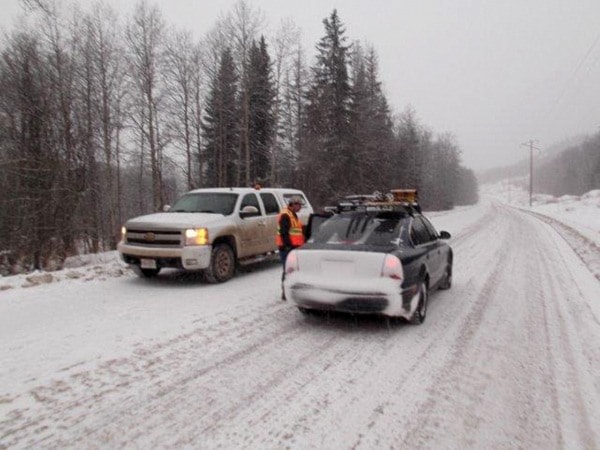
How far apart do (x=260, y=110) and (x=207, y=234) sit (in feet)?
81.4

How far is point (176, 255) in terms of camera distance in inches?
319

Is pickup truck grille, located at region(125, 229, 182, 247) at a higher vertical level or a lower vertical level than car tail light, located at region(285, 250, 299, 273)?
higher

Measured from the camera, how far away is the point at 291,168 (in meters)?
35.1

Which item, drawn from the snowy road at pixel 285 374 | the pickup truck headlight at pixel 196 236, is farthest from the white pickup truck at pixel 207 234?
the snowy road at pixel 285 374

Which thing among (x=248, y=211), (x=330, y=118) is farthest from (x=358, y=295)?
(x=330, y=118)

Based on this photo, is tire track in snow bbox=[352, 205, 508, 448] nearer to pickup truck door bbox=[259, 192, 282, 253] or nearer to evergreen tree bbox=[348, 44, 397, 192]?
pickup truck door bbox=[259, 192, 282, 253]

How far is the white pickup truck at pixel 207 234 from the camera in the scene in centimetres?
821

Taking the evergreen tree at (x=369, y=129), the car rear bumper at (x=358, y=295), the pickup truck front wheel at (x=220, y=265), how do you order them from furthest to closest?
1. the evergreen tree at (x=369, y=129)
2. the pickup truck front wheel at (x=220, y=265)
3. the car rear bumper at (x=358, y=295)

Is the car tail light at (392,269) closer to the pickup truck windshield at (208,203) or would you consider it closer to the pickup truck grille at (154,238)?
the pickup truck grille at (154,238)

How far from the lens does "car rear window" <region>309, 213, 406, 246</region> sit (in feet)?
19.9

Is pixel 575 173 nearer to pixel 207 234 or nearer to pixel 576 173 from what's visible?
pixel 576 173

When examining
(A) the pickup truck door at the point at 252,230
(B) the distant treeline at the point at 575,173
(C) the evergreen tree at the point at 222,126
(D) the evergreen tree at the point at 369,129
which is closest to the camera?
(A) the pickup truck door at the point at 252,230

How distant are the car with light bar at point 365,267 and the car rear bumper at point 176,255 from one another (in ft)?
8.88

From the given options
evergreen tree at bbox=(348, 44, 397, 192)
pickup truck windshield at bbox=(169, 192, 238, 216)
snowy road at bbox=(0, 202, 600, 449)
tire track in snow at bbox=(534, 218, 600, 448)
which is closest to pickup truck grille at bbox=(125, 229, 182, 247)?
snowy road at bbox=(0, 202, 600, 449)
